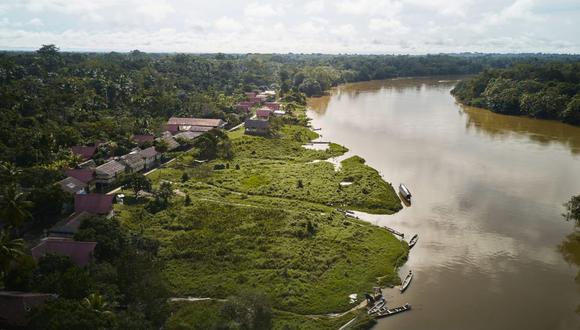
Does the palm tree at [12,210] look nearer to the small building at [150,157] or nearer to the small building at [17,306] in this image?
the small building at [17,306]

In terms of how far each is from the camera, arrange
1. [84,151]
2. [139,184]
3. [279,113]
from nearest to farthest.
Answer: [139,184] → [84,151] → [279,113]

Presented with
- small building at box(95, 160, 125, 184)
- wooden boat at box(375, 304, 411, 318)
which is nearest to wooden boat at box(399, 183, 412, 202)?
wooden boat at box(375, 304, 411, 318)

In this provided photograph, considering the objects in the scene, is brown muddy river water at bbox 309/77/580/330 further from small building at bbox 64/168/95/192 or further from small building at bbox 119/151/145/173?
small building at bbox 64/168/95/192

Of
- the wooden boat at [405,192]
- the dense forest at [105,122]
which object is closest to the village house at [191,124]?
the dense forest at [105,122]

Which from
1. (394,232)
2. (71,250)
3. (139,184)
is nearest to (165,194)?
(139,184)

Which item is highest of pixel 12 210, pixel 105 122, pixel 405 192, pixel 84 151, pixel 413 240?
pixel 12 210

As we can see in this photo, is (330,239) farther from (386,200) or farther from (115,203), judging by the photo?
(115,203)

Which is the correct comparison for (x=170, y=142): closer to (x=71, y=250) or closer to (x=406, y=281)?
(x=71, y=250)
